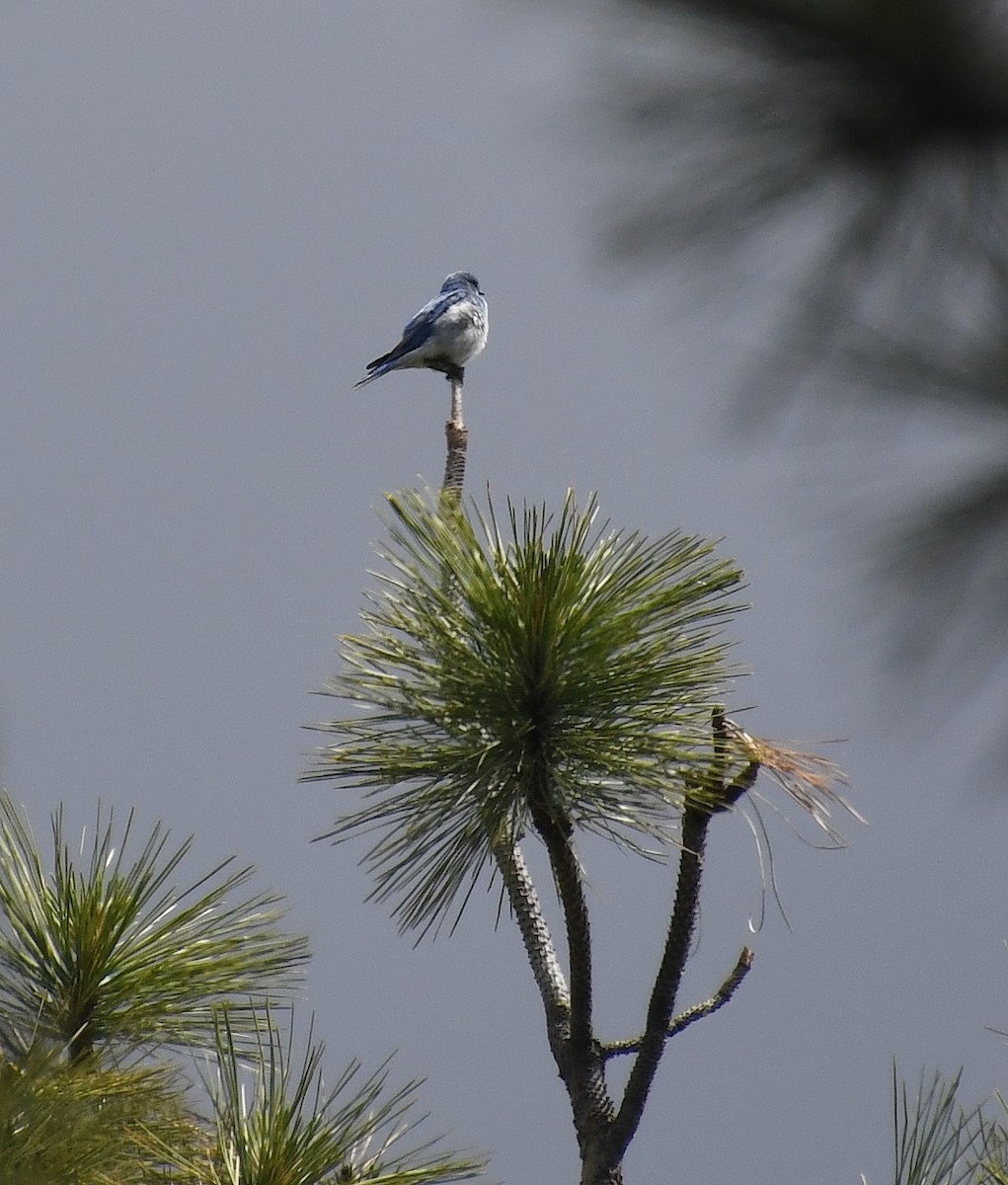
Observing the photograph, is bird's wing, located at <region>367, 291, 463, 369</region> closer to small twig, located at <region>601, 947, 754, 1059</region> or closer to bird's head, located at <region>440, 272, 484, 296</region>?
bird's head, located at <region>440, 272, 484, 296</region>

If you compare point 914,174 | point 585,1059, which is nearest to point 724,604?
point 585,1059

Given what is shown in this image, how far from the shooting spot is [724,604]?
81.3 inches

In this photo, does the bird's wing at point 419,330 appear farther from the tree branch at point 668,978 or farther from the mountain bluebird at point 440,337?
the tree branch at point 668,978

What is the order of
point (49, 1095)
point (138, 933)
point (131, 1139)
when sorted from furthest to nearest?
point (138, 933)
point (131, 1139)
point (49, 1095)

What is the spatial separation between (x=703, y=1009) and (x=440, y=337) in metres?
4.48

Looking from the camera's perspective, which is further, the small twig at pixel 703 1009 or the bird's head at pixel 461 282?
the bird's head at pixel 461 282

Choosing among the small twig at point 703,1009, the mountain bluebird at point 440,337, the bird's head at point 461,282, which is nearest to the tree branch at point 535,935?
the small twig at point 703,1009

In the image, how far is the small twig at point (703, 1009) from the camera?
82.3 inches

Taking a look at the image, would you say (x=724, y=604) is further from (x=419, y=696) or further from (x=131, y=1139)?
(x=131, y=1139)

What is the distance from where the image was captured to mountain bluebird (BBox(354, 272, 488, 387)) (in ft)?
20.7

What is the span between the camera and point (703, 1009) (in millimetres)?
2141

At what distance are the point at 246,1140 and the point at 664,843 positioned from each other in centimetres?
66

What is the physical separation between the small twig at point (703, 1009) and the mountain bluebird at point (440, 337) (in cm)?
429

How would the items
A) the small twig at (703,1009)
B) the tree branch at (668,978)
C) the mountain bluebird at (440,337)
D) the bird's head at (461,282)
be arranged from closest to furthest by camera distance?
1. the tree branch at (668,978)
2. the small twig at (703,1009)
3. the mountain bluebird at (440,337)
4. the bird's head at (461,282)
